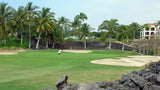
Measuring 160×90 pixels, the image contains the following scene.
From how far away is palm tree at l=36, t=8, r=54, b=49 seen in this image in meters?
51.5

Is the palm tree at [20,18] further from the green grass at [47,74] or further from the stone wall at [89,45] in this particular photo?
the green grass at [47,74]

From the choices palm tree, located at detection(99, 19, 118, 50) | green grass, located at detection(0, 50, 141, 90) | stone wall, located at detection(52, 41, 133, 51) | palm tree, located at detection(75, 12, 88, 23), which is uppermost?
palm tree, located at detection(75, 12, 88, 23)

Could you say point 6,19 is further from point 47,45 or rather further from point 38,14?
point 47,45

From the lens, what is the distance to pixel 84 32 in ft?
208

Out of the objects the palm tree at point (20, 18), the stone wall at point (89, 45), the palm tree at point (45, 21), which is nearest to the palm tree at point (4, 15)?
the palm tree at point (20, 18)

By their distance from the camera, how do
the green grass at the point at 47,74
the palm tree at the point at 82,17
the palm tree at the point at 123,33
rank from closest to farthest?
the green grass at the point at 47,74 → the palm tree at the point at 123,33 → the palm tree at the point at 82,17

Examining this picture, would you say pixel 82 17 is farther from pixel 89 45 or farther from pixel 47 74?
pixel 47 74

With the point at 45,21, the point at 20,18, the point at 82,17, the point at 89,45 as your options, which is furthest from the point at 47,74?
the point at 82,17

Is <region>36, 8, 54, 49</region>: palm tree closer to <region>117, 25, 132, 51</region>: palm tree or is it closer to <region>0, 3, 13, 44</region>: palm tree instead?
<region>0, 3, 13, 44</region>: palm tree

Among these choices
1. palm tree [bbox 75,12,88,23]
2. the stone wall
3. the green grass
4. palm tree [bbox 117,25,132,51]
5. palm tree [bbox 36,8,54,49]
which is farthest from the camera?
palm tree [bbox 75,12,88,23]

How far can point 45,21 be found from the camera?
5291 centimetres

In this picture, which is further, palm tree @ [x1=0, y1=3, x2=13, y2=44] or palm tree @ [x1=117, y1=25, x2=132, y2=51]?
palm tree @ [x1=117, y1=25, x2=132, y2=51]

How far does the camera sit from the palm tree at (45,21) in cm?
5151

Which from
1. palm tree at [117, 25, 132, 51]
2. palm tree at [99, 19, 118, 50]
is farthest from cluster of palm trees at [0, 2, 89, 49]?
palm tree at [117, 25, 132, 51]
